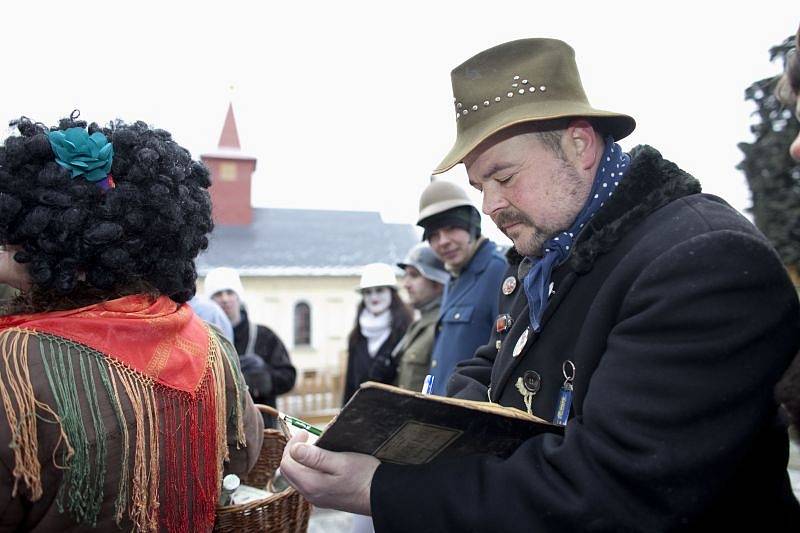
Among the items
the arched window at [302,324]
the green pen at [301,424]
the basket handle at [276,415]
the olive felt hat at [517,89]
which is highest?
the olive felt hat at [517,89]

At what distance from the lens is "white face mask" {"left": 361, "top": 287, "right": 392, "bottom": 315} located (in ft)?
18.0

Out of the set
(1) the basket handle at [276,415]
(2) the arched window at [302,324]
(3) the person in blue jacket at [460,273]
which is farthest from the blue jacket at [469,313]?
(2) the arched window at [302,324]

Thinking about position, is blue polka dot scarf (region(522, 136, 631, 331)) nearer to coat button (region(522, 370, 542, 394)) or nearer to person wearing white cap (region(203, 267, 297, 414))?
coat button (region(522, 370, 542, 394))

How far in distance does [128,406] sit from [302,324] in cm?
2252

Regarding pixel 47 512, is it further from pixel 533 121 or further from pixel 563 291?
pixel 533 121

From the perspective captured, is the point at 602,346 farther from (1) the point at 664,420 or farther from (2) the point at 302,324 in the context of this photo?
(2) the point at 302,324

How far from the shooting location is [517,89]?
1.63 metres

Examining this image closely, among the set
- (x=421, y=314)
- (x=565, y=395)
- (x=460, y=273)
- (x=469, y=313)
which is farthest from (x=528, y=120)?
(x=421, y=314)

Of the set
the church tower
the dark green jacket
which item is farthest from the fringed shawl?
the church tower

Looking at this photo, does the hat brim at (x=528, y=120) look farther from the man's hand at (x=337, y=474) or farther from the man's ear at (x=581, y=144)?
the man's hand at (x=337, y=474)

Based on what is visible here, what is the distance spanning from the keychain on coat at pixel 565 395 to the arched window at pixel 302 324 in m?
22.6

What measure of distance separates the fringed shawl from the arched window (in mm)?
22107

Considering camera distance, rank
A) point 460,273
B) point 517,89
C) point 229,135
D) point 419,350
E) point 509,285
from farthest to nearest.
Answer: point 229,135 < point 419,350 < point 460,273 < point 509,285 < point 517,89

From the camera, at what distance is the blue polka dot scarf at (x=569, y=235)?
5.19ft
